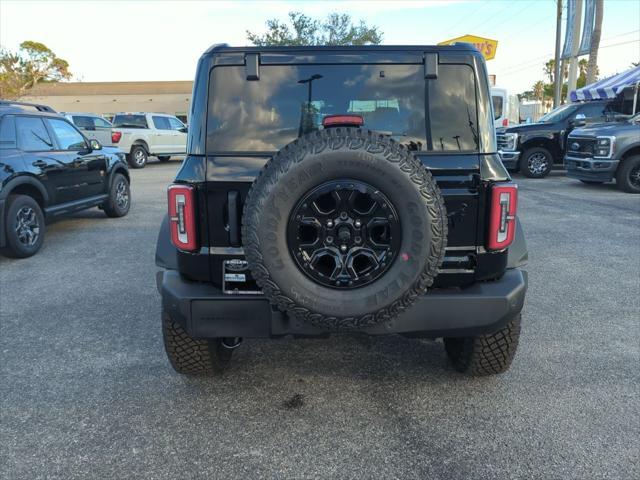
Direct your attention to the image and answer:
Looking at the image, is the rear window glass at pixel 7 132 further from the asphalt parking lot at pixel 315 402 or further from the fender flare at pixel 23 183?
the asphalt parking lot at pixel 315 402

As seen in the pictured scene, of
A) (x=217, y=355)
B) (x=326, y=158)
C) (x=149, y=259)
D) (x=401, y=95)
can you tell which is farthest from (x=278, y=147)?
(x=149, y=259)

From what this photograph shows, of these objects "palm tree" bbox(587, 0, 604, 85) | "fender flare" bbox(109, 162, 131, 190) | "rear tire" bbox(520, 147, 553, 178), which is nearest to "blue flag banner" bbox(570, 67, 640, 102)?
"rear tire" bbox(520, 147, 553, 178)

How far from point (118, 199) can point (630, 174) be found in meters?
Answer: 10.3

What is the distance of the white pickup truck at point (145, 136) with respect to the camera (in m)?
18.2

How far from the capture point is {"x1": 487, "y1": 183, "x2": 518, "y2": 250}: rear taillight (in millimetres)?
2672

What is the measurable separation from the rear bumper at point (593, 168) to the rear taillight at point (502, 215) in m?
9.65

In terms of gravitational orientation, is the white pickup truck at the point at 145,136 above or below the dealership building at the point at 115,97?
below

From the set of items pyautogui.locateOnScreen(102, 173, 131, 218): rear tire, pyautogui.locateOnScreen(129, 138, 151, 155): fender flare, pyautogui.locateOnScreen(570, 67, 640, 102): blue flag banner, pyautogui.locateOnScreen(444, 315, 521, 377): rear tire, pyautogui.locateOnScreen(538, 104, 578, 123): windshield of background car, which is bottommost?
pyautogui.locateOnScreen(444, 315, 521, 377): rear tire

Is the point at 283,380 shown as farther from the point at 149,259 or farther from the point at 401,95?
the point at 149,259

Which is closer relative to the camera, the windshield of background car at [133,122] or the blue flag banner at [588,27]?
the windshield of background car at [133,122]

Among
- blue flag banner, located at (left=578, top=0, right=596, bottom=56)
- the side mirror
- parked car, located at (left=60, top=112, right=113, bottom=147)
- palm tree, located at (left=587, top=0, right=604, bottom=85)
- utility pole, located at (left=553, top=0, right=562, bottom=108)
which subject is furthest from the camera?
utility pole, located at (left=553, top=0, right=562, bottom=108)

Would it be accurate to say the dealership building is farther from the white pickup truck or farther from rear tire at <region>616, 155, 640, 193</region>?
rear tire at <region>616, 155, 640, 193</region>

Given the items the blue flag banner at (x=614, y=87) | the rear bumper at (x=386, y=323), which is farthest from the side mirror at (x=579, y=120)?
the rear bumper at (x=386, y=323)

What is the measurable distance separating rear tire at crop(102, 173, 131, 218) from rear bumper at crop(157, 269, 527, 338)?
6.63 meters
